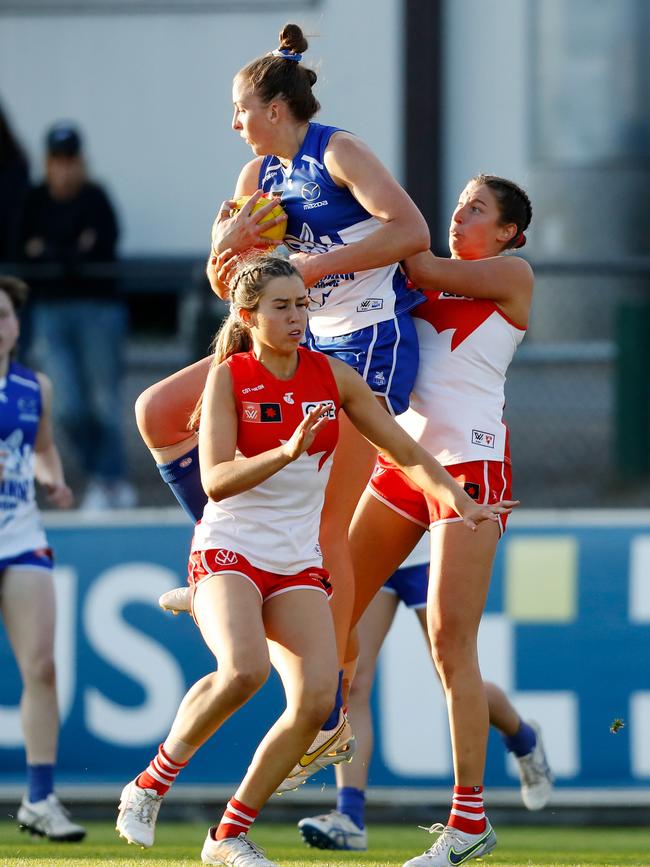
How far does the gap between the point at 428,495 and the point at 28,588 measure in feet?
7.47

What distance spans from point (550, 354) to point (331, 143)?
5.61m

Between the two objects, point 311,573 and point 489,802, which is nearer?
point 311,573

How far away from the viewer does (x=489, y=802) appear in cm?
777

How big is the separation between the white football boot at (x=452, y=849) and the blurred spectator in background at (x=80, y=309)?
4707mm

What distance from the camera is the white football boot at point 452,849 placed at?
5500mm

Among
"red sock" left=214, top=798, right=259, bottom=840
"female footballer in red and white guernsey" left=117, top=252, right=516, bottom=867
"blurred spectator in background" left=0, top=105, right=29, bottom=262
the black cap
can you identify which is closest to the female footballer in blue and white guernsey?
"female footballer in red and white guernsey" left=117, top=252, right=516, bottom=867

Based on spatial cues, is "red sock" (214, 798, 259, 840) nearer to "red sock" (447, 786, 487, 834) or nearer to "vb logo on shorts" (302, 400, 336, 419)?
"red sock" (447, 786, 487, 834)

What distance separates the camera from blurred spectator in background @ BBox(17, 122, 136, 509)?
9.99 m

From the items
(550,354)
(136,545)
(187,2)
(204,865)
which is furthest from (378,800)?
(187,2)

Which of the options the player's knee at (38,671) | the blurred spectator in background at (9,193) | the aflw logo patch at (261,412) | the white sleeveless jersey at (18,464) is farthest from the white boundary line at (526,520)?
the aflw logo patch at (261,412)

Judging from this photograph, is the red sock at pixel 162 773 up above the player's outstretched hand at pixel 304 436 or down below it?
below

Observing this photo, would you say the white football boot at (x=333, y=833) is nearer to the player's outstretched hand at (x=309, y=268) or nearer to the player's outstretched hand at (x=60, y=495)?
the player's outstretched hand at (x=60, y=495)

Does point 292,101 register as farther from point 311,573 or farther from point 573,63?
point 573,63

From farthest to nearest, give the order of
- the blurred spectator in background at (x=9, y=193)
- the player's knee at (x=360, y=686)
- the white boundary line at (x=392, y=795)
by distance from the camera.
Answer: the blurred spectator in background at (x=9, y=193) → the white boundary line at (x=392, y=795) → the player's knee at (x=360, y=686)
